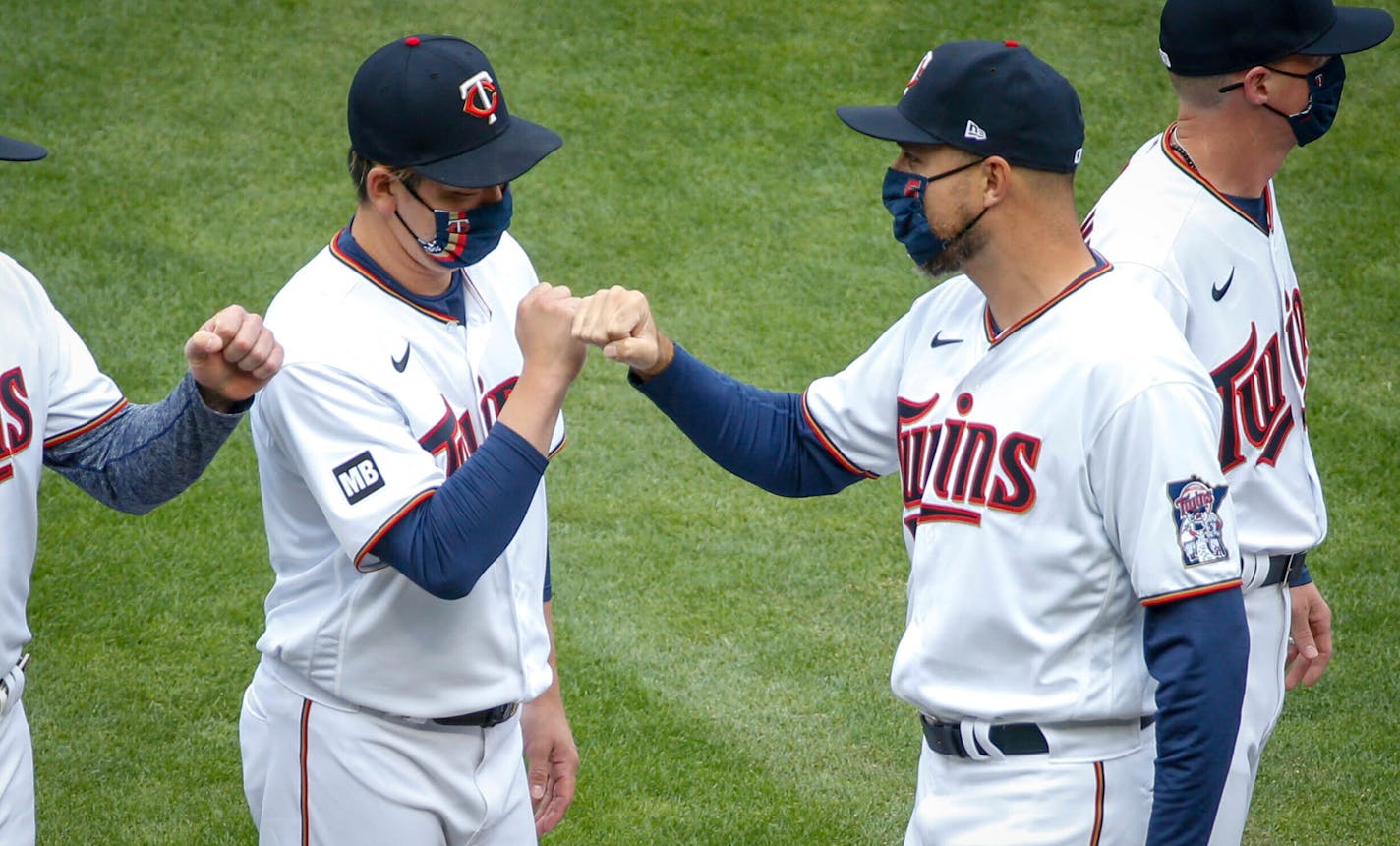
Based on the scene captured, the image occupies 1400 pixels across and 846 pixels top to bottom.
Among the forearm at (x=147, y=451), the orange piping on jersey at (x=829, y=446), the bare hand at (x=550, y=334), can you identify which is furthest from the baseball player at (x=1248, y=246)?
the forearm at (x=147, y=451)

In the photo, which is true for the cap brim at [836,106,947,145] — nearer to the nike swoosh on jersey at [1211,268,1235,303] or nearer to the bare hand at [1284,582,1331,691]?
the nike swoosh on jersey at [1211,268,1235,303]

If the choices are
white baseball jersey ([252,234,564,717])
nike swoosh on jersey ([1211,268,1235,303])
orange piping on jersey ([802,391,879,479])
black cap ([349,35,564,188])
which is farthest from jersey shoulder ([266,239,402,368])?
nike swoosh on jersey ([1211,268,1235,303])

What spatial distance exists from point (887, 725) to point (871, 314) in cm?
266

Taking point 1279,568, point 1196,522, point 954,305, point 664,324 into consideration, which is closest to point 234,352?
point 954,305

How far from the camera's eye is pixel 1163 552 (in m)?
2.21

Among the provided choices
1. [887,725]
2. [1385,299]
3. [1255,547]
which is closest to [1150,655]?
[1255,547]

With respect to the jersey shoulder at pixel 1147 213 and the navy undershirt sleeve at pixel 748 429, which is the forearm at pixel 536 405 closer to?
the navy undershirt sleeve at pixel 748 429

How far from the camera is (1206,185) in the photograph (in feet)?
10.1

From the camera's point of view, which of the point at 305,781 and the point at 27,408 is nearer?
Result: the point at 27,408

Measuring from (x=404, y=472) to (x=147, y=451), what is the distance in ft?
1.66

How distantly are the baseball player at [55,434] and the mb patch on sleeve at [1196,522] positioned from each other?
1369 millimetres

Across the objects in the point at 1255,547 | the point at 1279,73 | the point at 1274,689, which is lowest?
the point at 1274,689

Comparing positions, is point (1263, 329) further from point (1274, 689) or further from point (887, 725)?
point (887, 725)

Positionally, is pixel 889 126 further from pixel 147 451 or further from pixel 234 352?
pixel 147 451
